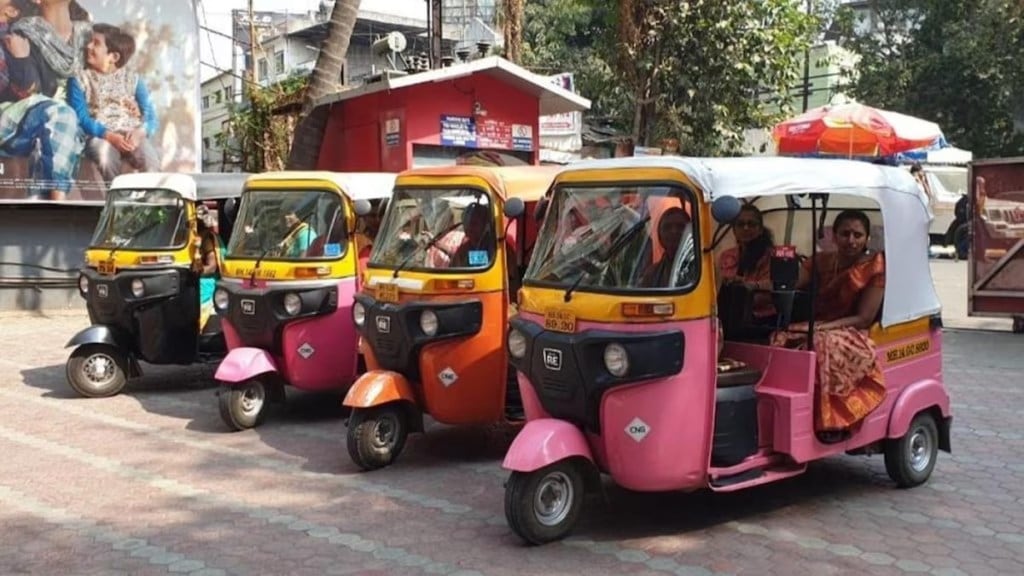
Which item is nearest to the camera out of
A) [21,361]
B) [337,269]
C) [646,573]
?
[646,573]

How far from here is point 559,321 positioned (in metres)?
5.04

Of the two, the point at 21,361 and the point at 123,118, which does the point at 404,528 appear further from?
the point at 123,118

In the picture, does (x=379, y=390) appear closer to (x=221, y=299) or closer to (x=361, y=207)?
(x=361, y=207)

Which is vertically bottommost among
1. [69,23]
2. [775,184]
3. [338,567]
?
[338,567]

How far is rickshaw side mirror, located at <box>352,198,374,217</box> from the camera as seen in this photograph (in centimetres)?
764

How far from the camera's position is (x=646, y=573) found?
15.1 feet

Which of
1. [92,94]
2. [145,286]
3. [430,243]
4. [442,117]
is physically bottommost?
[145,286]

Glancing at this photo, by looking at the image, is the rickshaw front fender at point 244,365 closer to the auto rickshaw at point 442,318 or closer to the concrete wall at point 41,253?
the auto rickshaw at point 442,318

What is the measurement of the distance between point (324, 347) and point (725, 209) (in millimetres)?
4071

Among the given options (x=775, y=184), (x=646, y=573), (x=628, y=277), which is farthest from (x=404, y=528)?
(x=775, y=184)

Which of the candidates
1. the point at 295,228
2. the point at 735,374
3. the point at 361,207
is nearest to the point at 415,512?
the point at 735,374

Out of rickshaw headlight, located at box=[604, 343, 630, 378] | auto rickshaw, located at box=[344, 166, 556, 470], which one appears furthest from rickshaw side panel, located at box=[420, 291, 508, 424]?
rickshaw headlight, located at box=[604, 343, 630, 378]

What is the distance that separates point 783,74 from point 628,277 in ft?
35.5

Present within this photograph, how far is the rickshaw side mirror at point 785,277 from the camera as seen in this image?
532cm
